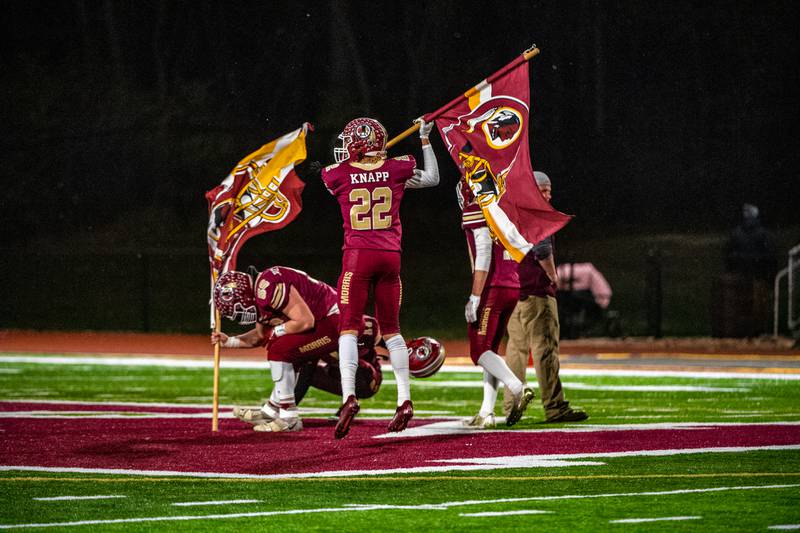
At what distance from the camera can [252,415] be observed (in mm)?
11922

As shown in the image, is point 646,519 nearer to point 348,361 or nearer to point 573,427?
point 348,361

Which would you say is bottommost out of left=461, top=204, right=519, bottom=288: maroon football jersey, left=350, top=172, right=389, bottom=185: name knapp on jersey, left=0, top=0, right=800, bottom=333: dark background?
left=461, top=204, right=519, bottom=288: maroon football jersey

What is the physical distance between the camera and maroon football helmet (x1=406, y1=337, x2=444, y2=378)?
466 inches

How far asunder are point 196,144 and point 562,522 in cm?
3940

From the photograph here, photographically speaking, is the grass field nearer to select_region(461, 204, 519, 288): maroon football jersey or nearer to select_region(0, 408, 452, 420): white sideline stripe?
select_region(0, 408, 452, 420): white sideline stripe

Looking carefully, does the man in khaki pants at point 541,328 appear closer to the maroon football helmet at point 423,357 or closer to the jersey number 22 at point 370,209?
the maroon football helmet at point 423,357

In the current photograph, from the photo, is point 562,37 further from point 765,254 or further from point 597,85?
point 765,254

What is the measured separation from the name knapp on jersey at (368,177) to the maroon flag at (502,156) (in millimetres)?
786

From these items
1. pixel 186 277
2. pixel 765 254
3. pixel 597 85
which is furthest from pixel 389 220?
pixel 597 85

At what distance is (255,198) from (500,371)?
248 cm

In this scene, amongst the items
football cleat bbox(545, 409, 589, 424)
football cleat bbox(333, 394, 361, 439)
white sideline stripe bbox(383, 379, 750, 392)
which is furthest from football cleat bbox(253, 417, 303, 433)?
white sideline stripe bbox(383, 379, 750, 392)

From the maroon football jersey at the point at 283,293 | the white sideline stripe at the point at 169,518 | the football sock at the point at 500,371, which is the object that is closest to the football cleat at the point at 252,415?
the maroon football jersey at the point at 283,293

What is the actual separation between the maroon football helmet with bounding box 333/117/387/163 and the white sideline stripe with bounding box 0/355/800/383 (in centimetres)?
→ 751

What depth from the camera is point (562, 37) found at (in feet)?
140
